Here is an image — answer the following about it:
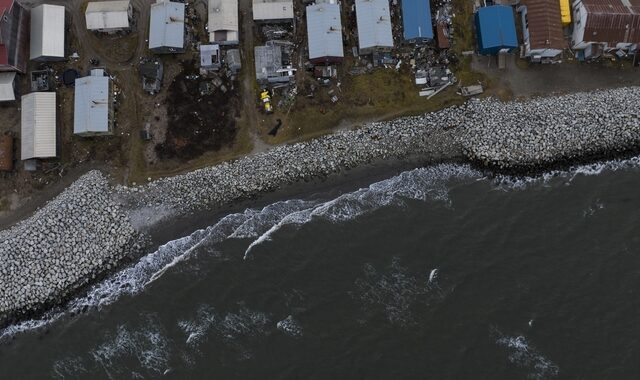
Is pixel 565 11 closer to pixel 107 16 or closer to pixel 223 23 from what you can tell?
pixel 223 23

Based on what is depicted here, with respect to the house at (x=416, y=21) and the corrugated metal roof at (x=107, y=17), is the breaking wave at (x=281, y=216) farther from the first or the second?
the corrugated metal roof at (x=107, y=17)

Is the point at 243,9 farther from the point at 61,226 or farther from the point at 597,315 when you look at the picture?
the point at 597,315

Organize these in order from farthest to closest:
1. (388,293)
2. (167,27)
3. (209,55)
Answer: (209,55) < (167,27) < (388,293)

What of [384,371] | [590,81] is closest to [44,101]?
[384,371]

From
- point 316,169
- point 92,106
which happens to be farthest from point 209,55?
point 316,169

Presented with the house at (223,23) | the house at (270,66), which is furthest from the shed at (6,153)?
the house at (270,66)

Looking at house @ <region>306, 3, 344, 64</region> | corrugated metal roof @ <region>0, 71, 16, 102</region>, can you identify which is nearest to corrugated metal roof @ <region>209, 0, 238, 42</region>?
house @ <region>306, 3, 344, 64</region>
